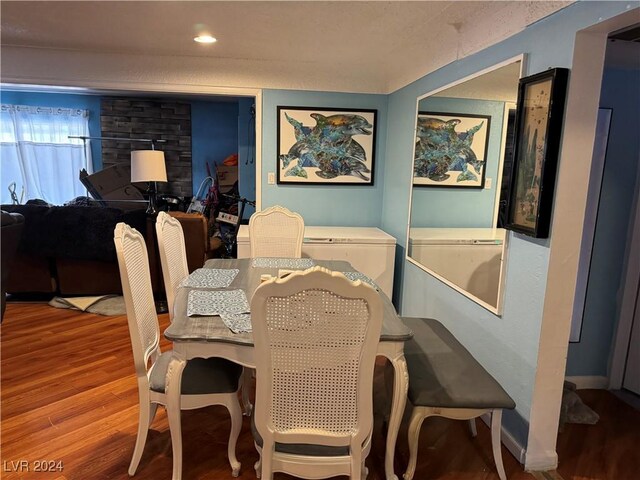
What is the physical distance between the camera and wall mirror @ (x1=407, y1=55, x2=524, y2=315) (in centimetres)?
206

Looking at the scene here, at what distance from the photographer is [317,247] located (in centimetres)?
335

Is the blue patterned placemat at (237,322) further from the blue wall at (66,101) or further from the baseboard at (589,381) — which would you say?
the blue wall at (66,101)

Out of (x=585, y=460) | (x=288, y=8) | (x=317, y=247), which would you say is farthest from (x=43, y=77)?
(x=585, y=460)

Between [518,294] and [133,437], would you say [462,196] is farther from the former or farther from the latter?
[133,437]

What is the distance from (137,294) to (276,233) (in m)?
1.44

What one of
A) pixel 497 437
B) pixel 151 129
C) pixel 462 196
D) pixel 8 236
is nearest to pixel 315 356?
pixel 497 437

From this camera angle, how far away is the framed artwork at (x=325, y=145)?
3.61 metres

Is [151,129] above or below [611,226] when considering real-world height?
above

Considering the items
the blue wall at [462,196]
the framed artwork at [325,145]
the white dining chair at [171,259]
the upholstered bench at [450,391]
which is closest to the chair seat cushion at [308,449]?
the upholstered bench at [450,391]

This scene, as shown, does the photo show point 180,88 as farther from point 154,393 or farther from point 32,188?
point 32,188

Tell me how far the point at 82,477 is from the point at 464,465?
1.68 metres

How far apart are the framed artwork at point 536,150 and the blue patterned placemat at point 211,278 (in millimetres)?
1448

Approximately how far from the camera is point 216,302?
5.98 ft

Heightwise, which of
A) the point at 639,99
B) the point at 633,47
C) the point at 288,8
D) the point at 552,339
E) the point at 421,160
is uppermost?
the point at 288,8
